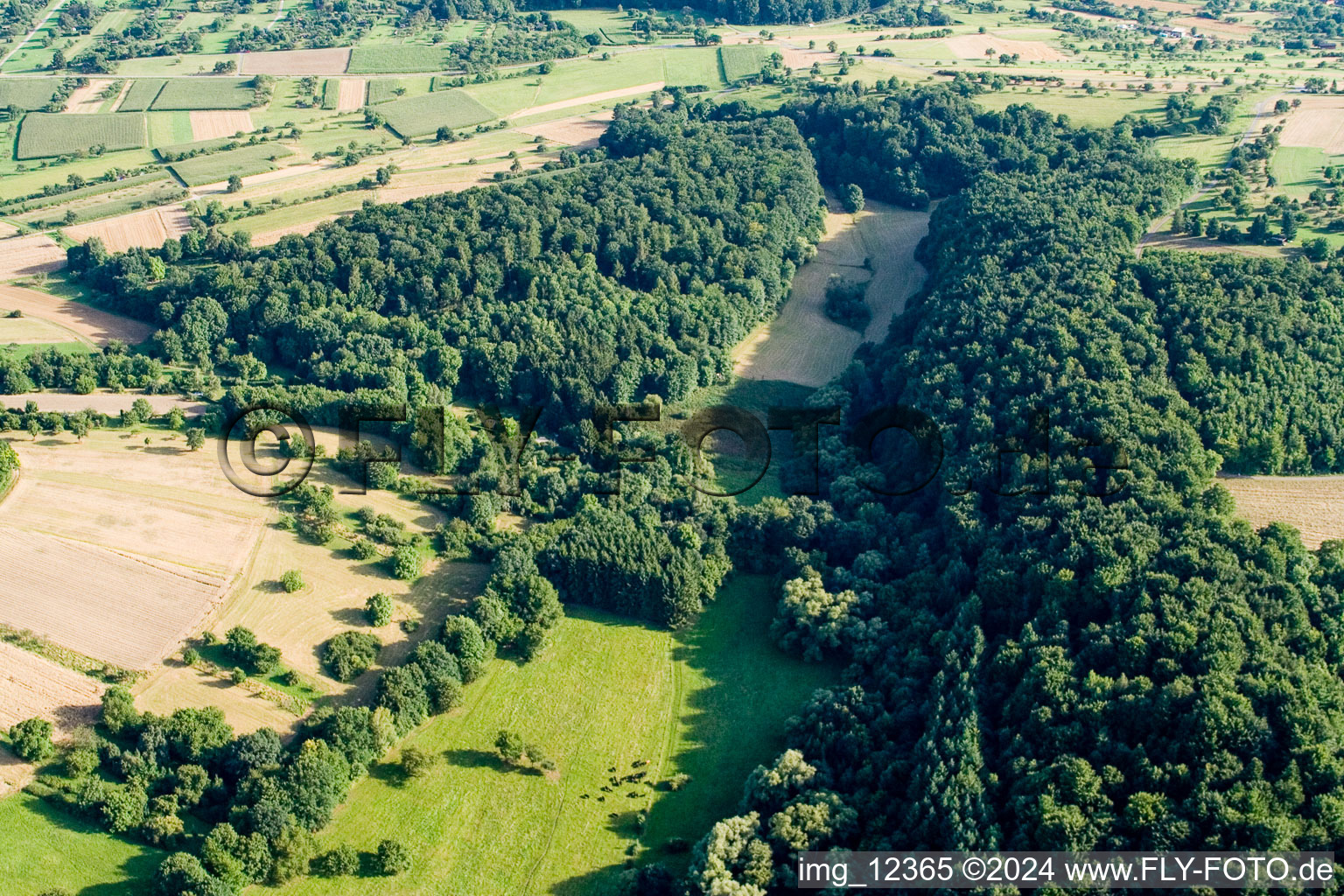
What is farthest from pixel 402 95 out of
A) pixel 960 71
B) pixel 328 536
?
pixel 328 536

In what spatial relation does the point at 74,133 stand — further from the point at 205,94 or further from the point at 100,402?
the point at 100,402

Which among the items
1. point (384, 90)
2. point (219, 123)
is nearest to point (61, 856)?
point (219, 123)

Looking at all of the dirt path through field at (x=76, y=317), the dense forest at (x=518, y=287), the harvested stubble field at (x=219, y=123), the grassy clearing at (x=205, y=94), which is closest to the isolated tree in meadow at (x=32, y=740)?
the dense forest at (x=518, y=287)

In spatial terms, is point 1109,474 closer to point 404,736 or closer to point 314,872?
point 404,736

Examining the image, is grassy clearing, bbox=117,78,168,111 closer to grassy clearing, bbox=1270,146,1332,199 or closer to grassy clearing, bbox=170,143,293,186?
grassy clearing, bbox=170,143,293,186

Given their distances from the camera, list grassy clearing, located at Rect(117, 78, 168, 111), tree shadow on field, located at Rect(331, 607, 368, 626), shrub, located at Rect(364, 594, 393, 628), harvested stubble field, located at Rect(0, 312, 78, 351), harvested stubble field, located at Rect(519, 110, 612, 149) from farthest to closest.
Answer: grassy clearing, located at Rect(117, 78, 168, 111) → harvested stubble field, located at Rect(519, 110, 612, 149) → harvested stubble field, located at Rect(0, 312, 78, 351) → tree shadow on field, located at Rect(331, 607, 368, 626) → shrub, located at Rect(364, 594, 393, 628)

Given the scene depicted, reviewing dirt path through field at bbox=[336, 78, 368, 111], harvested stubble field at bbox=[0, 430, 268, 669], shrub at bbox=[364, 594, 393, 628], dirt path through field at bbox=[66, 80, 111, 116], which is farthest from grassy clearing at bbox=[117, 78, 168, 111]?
shrub at bbox=[364, 594, 393, 628]
